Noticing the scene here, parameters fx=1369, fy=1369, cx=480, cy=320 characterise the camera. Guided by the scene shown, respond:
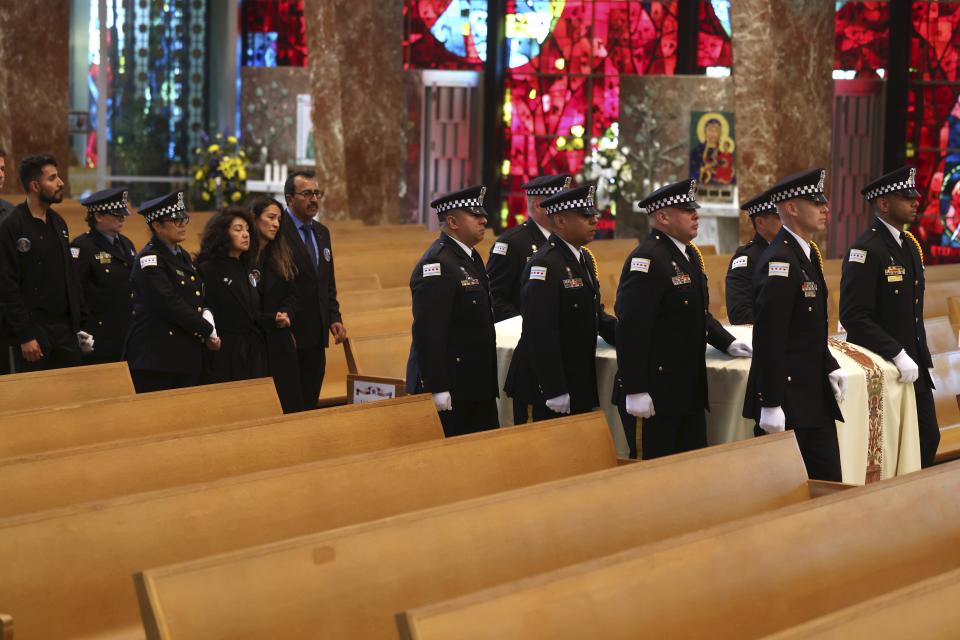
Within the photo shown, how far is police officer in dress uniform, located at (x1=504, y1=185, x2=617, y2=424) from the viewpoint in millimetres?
5348

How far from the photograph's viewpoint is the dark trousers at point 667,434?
5.31 meters

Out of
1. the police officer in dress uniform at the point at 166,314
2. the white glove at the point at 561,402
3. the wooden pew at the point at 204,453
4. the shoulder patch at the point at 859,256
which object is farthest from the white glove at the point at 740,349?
the police officer in dress uniform at the point at 166,314

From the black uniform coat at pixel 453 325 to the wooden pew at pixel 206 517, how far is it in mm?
1168

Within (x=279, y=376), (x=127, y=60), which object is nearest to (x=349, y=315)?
(x=279, y=376)

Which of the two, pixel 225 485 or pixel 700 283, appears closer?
pixel 225 485

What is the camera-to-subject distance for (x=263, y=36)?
62.6ft

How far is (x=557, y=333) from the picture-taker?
535cm

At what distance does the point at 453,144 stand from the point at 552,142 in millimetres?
1293

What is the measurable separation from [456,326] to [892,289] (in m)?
1.90

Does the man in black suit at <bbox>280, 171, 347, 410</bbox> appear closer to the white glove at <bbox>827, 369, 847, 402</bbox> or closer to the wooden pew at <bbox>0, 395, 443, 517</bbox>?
the wooden pew at <bbox>0, 395, 443, 517</bbox>

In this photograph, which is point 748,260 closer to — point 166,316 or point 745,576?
point 166,316

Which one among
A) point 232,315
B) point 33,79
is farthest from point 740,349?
point 33,79

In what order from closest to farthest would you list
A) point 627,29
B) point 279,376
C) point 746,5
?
point 279,376 < point 746,5 < point 627,29

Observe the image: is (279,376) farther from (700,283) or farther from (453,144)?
(453,144)
